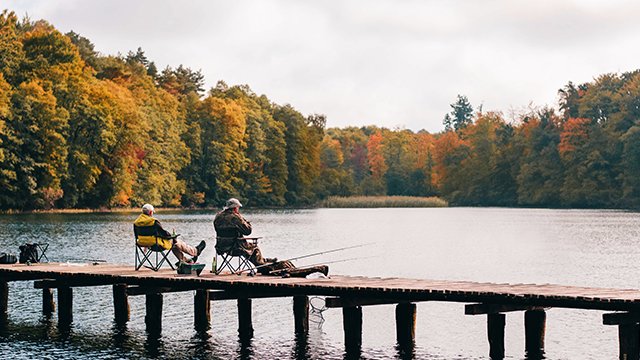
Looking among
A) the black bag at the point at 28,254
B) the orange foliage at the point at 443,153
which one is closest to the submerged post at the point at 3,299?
the black bag at the point at 28,254

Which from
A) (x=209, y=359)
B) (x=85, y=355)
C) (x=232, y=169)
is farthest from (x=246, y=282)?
(x=232, y=169)

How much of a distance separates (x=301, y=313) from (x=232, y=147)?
89.6 meters

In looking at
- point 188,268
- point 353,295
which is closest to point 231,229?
point 188,268

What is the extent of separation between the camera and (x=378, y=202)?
130 metres

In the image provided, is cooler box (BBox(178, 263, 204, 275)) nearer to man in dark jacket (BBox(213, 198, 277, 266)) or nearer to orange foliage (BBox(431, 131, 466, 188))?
man in dark jacket (BBox(213, 198, 277, 266))

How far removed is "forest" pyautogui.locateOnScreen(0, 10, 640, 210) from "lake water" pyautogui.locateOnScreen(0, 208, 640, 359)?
20.8 ft

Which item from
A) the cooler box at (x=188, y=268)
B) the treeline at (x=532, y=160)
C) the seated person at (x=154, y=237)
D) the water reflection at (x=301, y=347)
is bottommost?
the water reflection at (x=301, y=347)

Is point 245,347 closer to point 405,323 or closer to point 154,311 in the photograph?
point 154,311

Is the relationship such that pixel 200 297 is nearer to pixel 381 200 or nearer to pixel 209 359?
pixel 209 359

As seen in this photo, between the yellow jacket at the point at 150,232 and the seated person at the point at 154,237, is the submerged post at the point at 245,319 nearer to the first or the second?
the seated person at the point at 154,237

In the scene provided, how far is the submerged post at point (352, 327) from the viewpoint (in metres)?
21.8

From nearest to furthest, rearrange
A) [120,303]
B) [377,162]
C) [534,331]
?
[534,331], [120,303], [377,162]

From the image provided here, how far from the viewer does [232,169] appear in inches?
4483

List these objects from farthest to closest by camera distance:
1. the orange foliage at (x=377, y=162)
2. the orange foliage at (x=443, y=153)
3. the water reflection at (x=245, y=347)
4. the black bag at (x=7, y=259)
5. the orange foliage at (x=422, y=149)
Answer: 1. the orange foliage at (x=377, y=162)
2. the orange foliage at (x=422, y=149)
3. the orange foliage at (x=443, y=153)
4. the black bag at (x=7, y=259)
5. the water reflection at (x=245, y=347)
